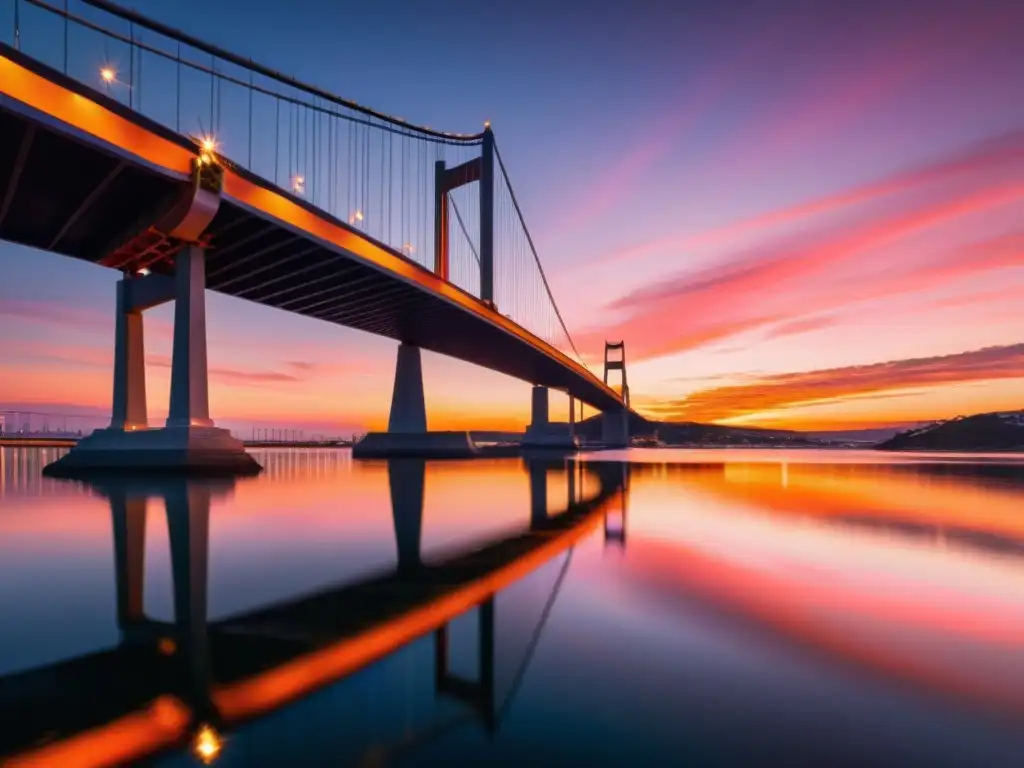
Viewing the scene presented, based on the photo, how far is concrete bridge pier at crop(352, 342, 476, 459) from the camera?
42.4m

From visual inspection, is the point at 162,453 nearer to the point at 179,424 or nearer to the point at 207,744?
the point at 179,424

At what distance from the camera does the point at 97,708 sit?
2789 mm

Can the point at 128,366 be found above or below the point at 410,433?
above

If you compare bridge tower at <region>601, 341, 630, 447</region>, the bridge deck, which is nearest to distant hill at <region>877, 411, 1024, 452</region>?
bridge tower at <region>601, 341, 630, 447</region>

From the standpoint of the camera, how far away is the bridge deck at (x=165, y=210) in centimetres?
1512

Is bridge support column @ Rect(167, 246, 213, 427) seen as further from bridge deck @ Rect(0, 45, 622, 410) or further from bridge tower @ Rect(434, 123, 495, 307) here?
bridge tower @ Rect(434, 123, 495, 307)

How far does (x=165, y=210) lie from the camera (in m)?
19.6

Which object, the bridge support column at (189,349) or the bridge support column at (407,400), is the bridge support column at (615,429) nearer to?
the bridge support column at (407,400)

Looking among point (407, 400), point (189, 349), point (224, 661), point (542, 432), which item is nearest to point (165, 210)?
point (189, 349)

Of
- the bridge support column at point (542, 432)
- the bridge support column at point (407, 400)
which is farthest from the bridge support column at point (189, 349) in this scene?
the bridge support column at point (542, 432)

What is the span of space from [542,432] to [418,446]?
100 ft

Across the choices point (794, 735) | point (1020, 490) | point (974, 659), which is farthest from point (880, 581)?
point (1020, 490)

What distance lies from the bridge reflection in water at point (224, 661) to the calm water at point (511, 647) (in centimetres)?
2

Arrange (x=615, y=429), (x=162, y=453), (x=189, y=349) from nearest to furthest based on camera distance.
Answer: (x=162, y=453)
(x=189, y=349)
(x=615, y=429)
